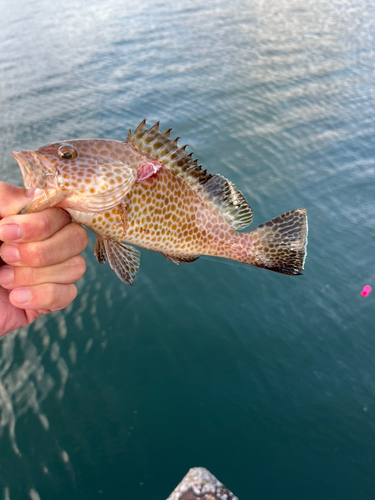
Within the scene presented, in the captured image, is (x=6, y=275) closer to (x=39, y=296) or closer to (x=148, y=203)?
(x=39, y=296)

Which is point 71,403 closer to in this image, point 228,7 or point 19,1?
point 228,7

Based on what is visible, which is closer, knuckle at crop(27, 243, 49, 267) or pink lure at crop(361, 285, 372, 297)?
knuckle at crop(27, 243, 49, 267)

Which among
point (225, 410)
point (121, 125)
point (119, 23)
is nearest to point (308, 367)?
point (225, 410)

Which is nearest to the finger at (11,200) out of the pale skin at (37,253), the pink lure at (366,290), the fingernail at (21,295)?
the pale skin at (37,253)

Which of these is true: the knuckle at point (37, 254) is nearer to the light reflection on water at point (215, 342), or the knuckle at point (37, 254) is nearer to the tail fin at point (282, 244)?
the tail fin at point (282, 244)

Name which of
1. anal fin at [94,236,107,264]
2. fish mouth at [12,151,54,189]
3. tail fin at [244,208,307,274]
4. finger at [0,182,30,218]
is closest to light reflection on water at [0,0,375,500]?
tail fin at [244,208,307,274]

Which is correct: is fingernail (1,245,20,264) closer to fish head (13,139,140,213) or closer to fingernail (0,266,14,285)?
fingernail (0,266,14,285)

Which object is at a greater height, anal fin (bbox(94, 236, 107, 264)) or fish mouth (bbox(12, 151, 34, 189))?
fish mouth (bbox(12, 151, 34, 189))
